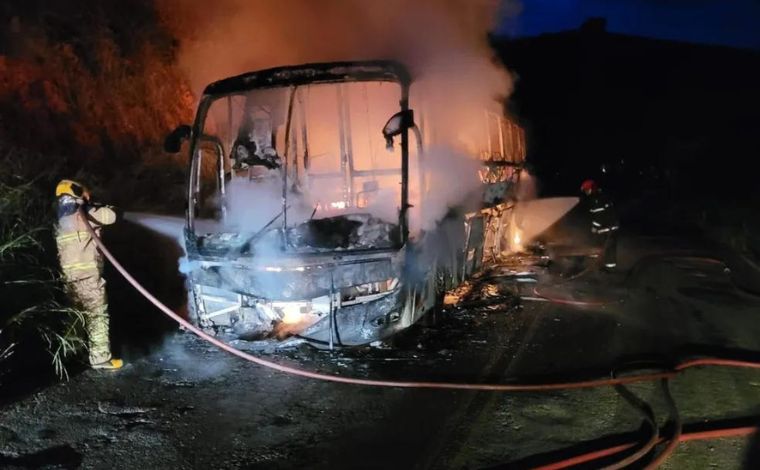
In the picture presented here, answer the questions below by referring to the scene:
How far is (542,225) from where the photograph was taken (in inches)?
451

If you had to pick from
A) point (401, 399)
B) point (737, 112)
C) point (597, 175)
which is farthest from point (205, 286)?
point (737, 112)

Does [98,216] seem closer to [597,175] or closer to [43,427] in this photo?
[43,427]

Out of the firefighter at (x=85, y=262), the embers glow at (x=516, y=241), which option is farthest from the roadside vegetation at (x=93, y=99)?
the embers glow at (x=516, y=241)

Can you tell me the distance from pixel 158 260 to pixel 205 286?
11.0 ft

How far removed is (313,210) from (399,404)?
2425 mm

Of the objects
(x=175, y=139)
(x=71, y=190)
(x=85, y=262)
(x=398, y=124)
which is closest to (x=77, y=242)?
(x=85, y=262)

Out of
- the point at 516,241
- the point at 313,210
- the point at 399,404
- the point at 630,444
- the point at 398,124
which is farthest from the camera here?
the point at 516,241

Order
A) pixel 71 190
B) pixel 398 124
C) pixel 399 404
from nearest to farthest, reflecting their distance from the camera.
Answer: pixel 399 404
pixel 71 190
pixel 398 124

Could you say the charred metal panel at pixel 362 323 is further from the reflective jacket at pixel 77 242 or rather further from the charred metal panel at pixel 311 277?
the reflective jacket at pixel 77 242

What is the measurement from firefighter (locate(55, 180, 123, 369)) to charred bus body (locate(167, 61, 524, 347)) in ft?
2.57

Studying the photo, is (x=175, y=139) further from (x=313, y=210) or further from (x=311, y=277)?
(x=311, y=277)

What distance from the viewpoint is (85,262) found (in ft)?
16.1

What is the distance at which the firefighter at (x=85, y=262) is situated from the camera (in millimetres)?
4777

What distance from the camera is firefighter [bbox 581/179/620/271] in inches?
351
